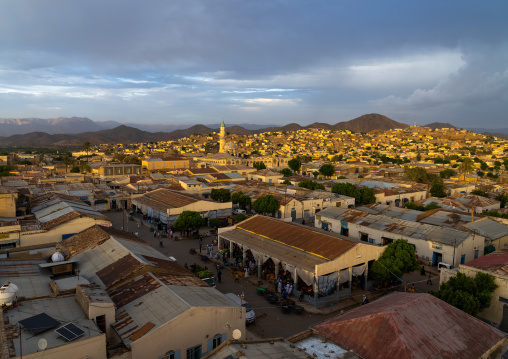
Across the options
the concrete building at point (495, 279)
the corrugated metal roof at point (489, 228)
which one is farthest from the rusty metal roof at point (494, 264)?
the corrugated metal roof at point (489, 228)

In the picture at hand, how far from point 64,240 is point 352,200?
24213 millimetres

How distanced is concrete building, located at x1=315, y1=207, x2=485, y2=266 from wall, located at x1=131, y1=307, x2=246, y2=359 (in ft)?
45.5

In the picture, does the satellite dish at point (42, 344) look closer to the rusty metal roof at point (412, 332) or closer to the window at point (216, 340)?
the window at point (216, 340)

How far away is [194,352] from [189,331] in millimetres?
675

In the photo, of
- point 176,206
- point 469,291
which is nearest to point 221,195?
point 176,206

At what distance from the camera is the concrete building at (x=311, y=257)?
14.7 meters

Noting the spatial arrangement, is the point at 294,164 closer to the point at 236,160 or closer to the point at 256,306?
the point at 236,160

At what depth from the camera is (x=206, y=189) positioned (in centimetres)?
3944

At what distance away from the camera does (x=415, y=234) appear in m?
21.3

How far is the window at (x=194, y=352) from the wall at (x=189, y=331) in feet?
0.39

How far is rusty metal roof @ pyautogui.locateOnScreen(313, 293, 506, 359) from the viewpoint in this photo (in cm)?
835

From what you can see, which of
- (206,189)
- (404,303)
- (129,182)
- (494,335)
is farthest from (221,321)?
(129,182)

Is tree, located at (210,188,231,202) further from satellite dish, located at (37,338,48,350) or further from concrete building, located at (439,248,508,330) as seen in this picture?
satellite dish, located at (37,338,48,350)

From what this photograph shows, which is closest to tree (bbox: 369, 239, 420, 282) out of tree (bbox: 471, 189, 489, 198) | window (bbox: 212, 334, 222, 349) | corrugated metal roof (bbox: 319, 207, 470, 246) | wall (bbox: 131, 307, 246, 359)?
corrugated metal roof (bbox: 319, 207, 470, 246)
